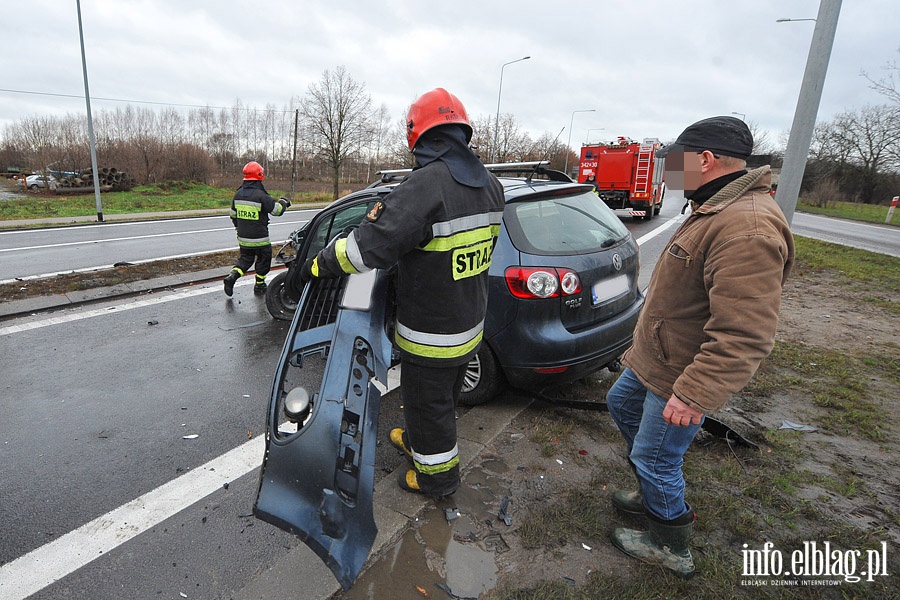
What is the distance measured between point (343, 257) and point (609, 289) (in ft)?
6.45

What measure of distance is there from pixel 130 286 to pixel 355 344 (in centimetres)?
564

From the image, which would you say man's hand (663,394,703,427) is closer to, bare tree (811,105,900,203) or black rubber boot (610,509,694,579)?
black rubber boot (610,509,694,579)

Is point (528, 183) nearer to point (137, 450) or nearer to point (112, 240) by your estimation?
point (137, 450)

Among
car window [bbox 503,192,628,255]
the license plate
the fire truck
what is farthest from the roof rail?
the fire truck

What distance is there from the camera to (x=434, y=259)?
6.72ft

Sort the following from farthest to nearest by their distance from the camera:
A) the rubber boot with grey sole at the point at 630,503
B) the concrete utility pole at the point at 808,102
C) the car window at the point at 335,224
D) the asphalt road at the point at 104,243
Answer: the asphalt road at the point at 104,243 → the concrete utility pole at the point at 808,102 → the car window at the point at 335,224 → the rubber boot with grey sole at the point at 630,503

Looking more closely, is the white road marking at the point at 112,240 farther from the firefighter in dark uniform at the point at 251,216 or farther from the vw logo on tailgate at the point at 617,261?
the vw logo on tailgate at the point at 617,261

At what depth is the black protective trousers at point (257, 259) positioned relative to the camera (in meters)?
6.17

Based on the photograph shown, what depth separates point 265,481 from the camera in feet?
6.20

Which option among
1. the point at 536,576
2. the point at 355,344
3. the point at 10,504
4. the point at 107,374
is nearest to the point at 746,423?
the point at 536,576

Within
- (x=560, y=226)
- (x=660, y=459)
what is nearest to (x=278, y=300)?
(x=560, y=226)

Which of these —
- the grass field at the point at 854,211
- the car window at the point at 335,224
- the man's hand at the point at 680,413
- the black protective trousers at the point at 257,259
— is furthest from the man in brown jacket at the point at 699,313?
the grass field at the point at 854,211

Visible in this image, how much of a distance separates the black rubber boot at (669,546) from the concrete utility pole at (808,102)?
165 inches

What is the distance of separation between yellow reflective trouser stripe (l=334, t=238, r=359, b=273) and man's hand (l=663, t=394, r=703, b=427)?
50.9 inches
